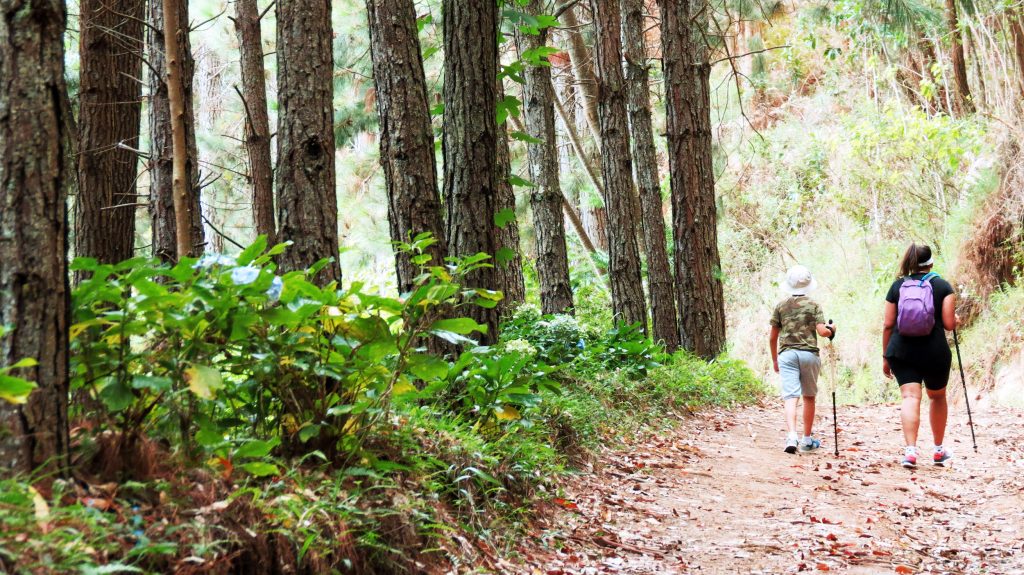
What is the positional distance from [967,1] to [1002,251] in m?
4.57

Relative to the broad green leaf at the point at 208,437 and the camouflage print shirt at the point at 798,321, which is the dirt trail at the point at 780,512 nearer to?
the camouflage print shirt at the point at 798,321

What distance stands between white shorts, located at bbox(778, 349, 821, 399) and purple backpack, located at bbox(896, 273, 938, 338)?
0.89 m

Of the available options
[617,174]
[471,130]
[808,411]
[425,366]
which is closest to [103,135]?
[471,130]

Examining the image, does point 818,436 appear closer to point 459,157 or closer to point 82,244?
point 459,157

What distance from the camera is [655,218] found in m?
12.9

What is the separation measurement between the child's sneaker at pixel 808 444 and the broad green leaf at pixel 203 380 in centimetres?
640

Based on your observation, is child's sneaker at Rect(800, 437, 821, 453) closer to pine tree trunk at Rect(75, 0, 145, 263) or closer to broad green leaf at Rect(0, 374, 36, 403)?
pine tree trunk at Rect(75, 0, 145, 263)

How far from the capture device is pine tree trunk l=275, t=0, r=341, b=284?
200 inches

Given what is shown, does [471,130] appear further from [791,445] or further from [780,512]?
[791,445]

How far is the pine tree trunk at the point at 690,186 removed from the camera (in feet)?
39.5

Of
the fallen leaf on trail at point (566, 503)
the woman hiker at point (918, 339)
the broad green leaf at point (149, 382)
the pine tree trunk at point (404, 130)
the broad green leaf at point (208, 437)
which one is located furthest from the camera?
the woman hiker at point (918, 339)

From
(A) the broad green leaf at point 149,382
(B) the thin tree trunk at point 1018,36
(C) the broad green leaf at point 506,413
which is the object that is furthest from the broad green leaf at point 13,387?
(B) the thin tree trunk at point 1018,36

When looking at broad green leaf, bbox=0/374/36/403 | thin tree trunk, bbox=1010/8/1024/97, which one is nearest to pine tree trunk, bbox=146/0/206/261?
broad green leaf, bbox=0/374/36/403

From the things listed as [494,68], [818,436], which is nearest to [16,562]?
[494,68]
